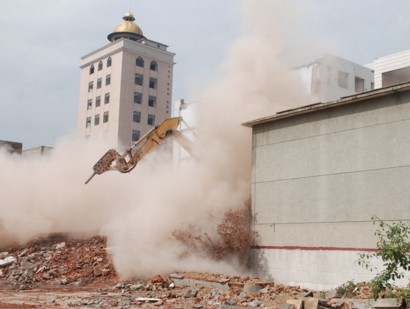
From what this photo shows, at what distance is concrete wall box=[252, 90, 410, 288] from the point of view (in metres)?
15.9

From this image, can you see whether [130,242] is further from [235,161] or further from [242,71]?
[242,71]

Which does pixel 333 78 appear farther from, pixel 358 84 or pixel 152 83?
pixel 152 83

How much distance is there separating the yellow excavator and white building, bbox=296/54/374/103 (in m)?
7.29

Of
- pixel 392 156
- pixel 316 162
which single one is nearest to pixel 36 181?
pixel 316 162

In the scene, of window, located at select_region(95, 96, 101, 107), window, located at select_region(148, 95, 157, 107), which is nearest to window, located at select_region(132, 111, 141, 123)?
window, located at select_region(148, 95, 157, 107)

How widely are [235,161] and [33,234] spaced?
41.1 ft

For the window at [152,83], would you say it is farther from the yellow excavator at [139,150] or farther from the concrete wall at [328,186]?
the concrete wall at [328,186]

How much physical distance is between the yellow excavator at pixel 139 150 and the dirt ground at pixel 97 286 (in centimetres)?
395

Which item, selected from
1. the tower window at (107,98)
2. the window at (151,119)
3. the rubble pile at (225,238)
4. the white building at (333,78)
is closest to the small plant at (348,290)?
the rubble pile at (225,238)

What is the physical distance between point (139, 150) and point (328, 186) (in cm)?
893

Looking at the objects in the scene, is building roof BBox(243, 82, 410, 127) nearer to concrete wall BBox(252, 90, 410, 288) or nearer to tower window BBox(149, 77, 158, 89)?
concrete wall BBox(252, 90, 410, 288)

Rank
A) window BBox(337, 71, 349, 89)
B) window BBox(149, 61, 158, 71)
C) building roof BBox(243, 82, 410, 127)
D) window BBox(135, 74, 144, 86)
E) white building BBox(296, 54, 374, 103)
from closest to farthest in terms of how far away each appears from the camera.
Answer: building roof BBox(243, 82, 410, 127) < white building BBox(296, 54, 374, 103) < window BBox(337, 71, 349, 89) < window BBox(135, 74, 144, 86) < window BBox(149, 61, 158, 71)

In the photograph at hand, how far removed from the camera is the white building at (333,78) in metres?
30.0

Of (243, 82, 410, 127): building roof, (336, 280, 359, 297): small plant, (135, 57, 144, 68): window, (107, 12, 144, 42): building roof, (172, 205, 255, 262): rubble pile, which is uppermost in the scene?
(107, 12, 144, 42): building roof
